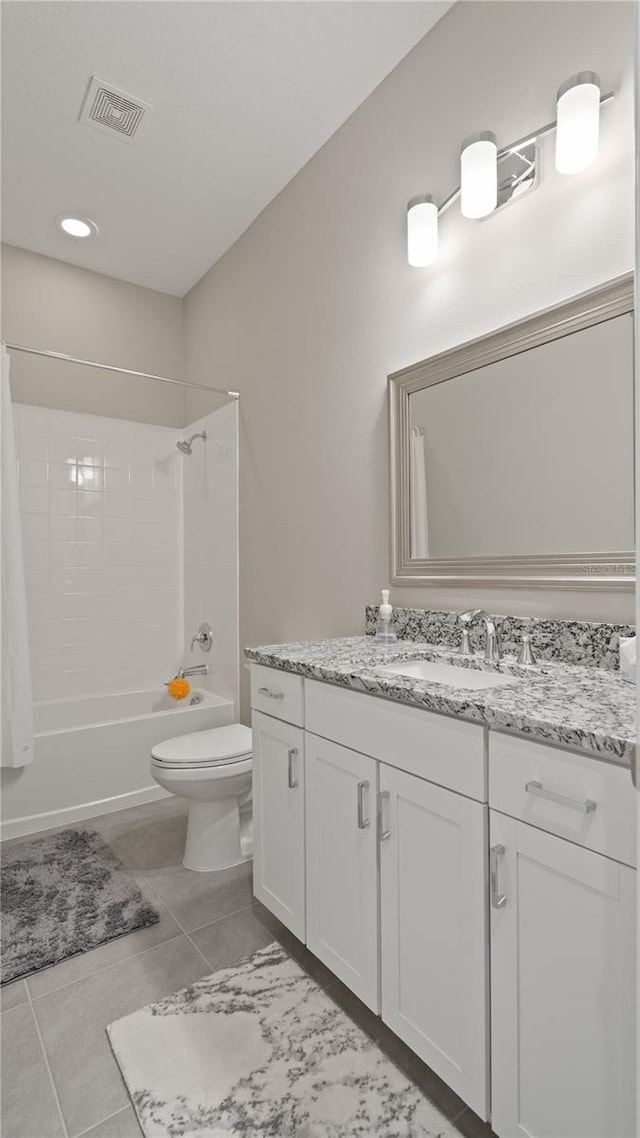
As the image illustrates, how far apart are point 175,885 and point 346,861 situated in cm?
99

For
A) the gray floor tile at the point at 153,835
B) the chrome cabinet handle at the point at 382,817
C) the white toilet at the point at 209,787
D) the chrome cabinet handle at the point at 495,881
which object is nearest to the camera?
the chrome cabinet handle at the point at 495,881

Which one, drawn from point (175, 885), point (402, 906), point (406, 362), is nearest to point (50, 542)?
point (175, 885)

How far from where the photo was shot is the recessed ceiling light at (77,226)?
271cm

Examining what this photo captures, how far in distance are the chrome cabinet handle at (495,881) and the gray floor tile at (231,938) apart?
1.00m

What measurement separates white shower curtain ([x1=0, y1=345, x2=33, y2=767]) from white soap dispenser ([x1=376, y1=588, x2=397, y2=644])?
1542mm

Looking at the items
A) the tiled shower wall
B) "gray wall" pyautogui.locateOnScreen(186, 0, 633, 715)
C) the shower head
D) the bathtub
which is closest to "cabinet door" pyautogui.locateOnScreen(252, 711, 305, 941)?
"gray wall" pyautogui.locateOnScreen(186, 0, 633, 715)

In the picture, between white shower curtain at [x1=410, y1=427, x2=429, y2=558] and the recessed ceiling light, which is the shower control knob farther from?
the recessed ceiling light

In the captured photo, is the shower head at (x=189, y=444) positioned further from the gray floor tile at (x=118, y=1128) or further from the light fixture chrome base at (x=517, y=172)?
the gray floor tile at (x=118, y=1128)

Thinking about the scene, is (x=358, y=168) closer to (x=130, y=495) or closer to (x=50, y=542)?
(x=130, y=495)

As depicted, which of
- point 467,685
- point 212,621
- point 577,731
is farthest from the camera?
point 212,621

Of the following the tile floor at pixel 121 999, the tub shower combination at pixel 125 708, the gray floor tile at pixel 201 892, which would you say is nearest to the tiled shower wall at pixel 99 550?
the tub shower combination at pixel 125 708

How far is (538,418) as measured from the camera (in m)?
1.48

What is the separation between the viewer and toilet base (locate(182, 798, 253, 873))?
2.09 m

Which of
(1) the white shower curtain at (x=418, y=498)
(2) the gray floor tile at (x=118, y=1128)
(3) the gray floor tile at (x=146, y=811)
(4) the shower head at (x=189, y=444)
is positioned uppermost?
(4) the shower head at (x=189, y=444)
